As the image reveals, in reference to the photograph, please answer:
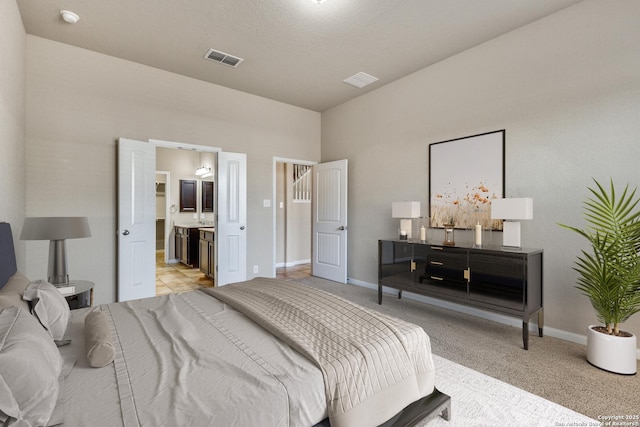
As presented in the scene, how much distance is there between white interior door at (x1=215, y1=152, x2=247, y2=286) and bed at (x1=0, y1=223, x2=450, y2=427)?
100 inches

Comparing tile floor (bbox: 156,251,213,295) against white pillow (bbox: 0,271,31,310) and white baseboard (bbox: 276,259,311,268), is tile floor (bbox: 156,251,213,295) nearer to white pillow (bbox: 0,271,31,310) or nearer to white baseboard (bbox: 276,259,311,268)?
white baseboard (bbox: 276,259,311,268)

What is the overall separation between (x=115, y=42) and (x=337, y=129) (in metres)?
3.30

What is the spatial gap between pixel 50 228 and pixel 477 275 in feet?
12.6

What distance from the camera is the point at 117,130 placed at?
12.4ft

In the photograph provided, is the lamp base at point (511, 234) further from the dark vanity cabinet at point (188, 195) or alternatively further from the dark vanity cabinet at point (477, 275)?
the dark vanity cabinet at point (188, 195)

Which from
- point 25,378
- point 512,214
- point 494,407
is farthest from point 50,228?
point 512,214

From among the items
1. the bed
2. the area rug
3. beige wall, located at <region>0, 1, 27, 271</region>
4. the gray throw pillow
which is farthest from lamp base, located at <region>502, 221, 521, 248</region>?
beige wall, located at <region>0, 1, 27, 271</region>

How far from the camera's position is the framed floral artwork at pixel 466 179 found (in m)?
3.40

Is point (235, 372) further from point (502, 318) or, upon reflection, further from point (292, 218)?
point (292, 218)

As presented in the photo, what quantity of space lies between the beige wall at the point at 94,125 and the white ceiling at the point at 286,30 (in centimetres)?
23

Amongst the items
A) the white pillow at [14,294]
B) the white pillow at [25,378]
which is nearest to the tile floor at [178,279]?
the white pillow at [14,294]

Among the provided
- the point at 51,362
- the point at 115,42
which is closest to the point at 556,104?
the point at 51,362

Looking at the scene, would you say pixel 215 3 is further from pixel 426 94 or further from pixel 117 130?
pixel 426 94

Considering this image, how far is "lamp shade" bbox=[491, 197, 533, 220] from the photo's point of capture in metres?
2.83
